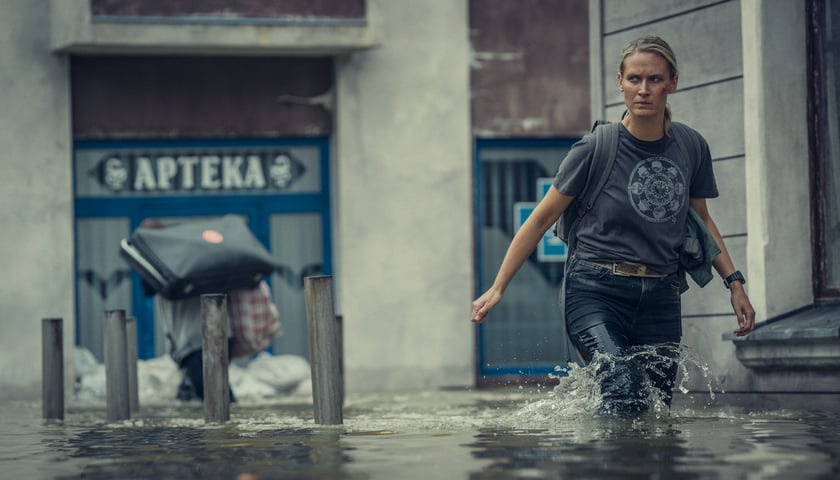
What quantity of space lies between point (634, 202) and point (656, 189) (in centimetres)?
13

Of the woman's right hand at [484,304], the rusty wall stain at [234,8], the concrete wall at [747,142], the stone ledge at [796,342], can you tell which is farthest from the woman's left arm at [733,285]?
the rusty wall stain at [234,8]

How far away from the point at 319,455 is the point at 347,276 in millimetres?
10824

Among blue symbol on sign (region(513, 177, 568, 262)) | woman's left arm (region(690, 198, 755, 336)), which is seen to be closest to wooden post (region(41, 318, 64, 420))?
woman's left arm (region(690, 198, 755, 336))

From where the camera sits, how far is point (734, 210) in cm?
973

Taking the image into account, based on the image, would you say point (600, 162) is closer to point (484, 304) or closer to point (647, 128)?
point (647, 128)

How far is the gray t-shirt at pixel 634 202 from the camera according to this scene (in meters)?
6.58

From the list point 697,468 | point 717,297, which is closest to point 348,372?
point 717,297

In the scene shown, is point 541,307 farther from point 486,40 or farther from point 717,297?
point 717,297

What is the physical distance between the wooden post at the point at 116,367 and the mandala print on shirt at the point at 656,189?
4651 mm

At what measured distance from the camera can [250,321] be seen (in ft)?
43.1

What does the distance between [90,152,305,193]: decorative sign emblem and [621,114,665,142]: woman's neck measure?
35.6 feet

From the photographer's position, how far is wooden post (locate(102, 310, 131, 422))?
33.7ft

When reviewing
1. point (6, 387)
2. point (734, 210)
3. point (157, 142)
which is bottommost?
point (6, 387)

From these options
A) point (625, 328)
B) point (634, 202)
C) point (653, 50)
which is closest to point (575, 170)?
point (634, 202)
